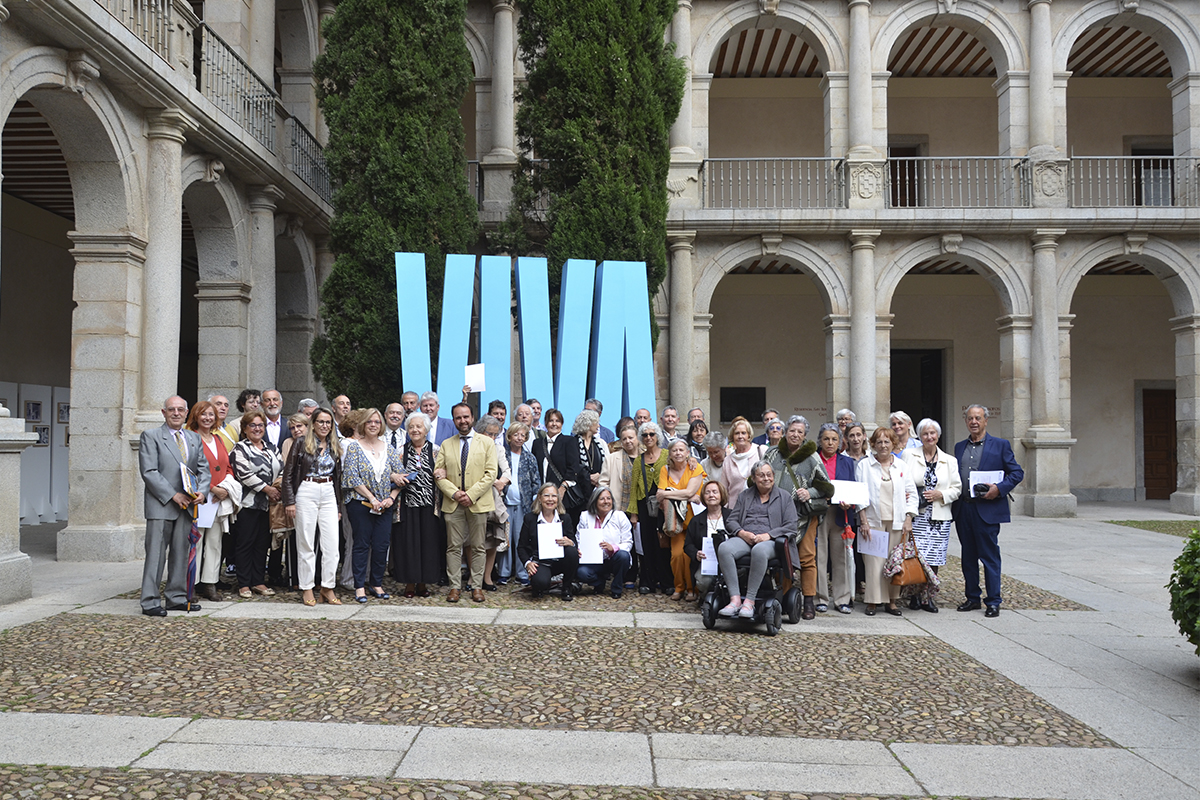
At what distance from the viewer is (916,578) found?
23.5ft

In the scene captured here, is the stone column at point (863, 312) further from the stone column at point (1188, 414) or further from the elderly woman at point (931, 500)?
the elderly woman at point (931, 500)

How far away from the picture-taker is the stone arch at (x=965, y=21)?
15805mm

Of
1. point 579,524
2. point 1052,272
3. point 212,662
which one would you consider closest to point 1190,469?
point 1052,272

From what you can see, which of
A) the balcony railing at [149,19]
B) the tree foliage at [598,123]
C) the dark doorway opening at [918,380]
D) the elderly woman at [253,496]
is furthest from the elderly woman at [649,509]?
the dark doorway opening at [918,380]

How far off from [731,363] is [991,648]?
13861 millimetres

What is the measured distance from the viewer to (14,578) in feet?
23.0

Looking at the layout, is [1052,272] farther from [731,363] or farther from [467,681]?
[467,681]

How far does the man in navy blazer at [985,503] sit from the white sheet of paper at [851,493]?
0.91 meters

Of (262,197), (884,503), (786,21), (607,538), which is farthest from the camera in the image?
→ (786,21)

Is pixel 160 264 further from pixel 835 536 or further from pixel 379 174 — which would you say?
pixel 835 536

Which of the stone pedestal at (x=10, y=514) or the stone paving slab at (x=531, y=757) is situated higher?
the stone pedestal at (x=10, y=514)

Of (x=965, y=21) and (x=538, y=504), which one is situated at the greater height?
(x=965, y=21)

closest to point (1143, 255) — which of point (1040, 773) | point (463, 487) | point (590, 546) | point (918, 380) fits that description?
point (918, 380)

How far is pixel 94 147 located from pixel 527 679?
8.00 m
